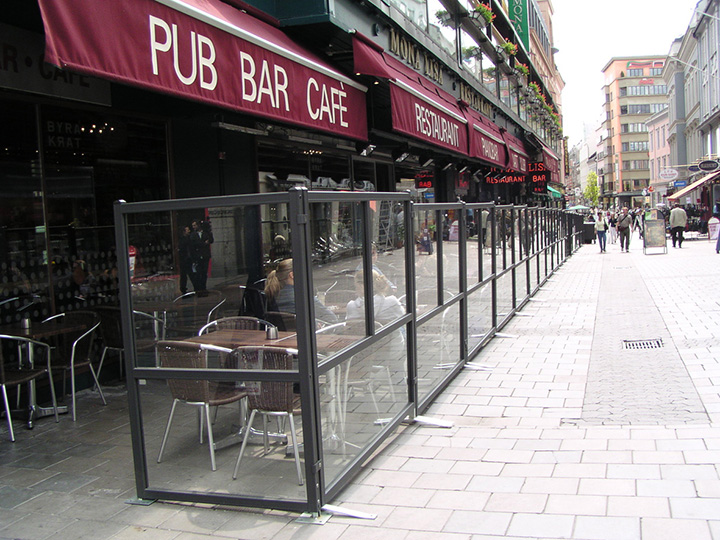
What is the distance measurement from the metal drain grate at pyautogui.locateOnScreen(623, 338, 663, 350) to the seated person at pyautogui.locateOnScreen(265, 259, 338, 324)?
15.7 ft

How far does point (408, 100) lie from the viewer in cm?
860

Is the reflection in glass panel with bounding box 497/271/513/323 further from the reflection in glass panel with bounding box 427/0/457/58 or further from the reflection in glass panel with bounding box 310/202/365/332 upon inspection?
the reflection in glass panel with bounding box 427/0/457/58

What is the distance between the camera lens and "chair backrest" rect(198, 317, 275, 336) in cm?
445

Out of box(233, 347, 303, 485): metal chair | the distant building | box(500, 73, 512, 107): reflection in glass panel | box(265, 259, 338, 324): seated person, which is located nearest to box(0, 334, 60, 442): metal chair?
box(233, 347, 303, 485): metal chair

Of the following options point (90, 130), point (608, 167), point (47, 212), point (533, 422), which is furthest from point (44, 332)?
point (608, 167)

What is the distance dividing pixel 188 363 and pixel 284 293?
2.28 ft

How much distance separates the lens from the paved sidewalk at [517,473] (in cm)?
338

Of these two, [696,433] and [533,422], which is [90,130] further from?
[696,433]

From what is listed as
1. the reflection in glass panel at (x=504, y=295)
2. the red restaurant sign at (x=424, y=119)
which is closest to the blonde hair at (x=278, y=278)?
the red restaurant sign at (x=424, y=119)

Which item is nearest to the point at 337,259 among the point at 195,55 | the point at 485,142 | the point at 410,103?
the point at 195,55

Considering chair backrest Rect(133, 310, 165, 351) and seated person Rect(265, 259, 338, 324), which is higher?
seated person Rect(265, 259, 338, 324)

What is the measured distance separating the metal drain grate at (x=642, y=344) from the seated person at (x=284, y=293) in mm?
4794

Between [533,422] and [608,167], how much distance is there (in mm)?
120723

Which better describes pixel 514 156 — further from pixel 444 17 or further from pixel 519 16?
pixel 519 16
